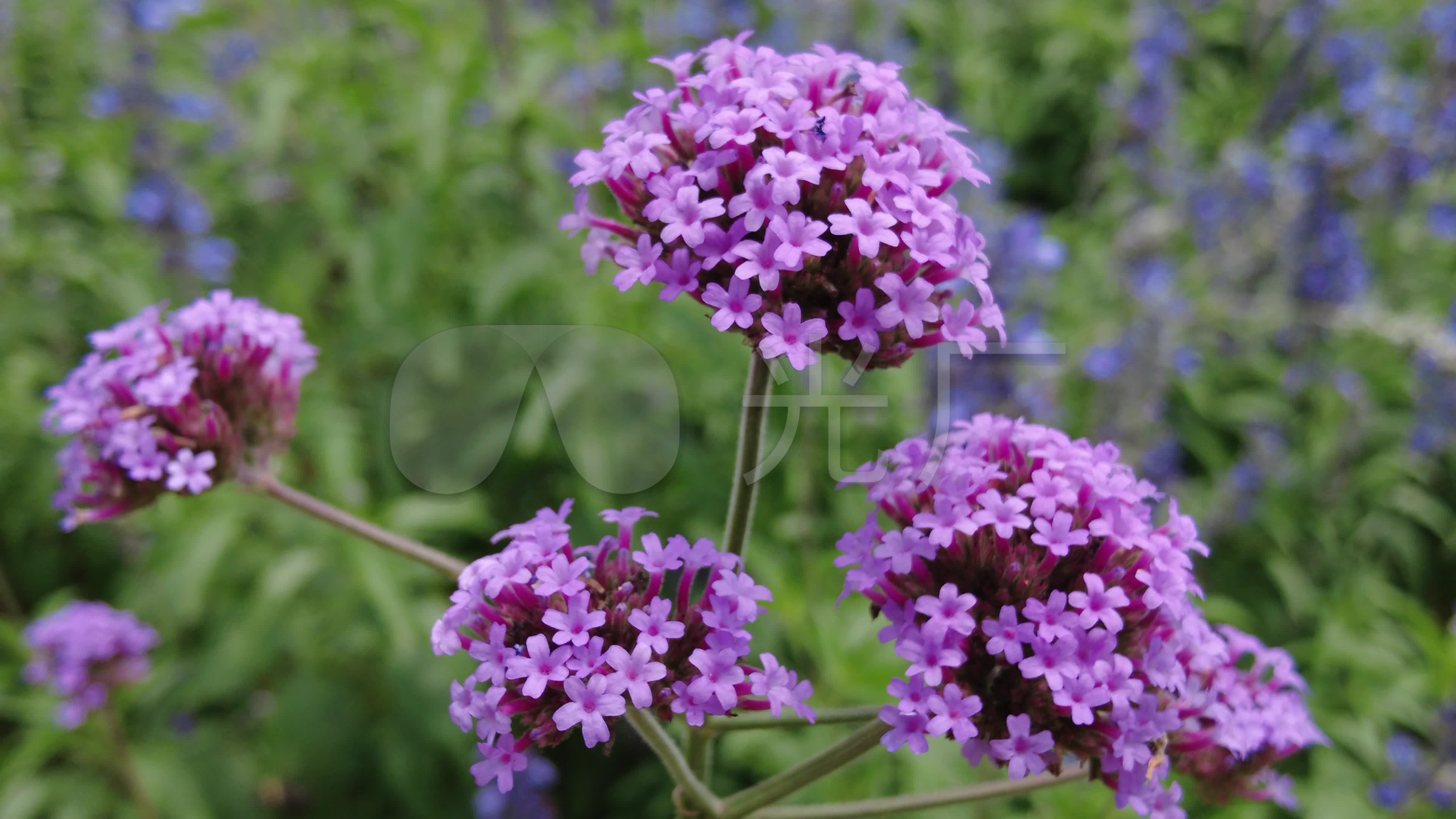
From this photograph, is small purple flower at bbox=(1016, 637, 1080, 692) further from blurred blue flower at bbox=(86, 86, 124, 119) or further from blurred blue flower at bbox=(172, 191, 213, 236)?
blurred blue flower at bbox=(86, 86, 124, 119)

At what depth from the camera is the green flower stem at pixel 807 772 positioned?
1.48 metres

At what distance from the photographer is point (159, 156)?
4.64 metres

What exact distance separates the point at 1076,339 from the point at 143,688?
4.60 m

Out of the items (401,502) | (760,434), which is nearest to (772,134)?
(760,434)

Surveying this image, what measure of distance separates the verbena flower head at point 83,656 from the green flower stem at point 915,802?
115 inches

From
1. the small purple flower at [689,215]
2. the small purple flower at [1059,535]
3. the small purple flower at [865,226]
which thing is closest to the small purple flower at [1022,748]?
the small purple flower at [1059,535]

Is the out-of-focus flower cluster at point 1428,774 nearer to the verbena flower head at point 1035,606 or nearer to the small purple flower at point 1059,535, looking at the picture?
the verbena flower head at point 1035,606

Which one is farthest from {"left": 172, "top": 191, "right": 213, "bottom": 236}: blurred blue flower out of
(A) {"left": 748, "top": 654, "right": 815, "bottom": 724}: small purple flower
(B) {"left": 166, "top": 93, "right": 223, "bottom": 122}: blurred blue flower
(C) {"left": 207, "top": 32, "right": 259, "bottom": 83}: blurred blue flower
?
(A) {"left": 748, "top": 654, "right": 815, "bottom": 724}: small purple flower

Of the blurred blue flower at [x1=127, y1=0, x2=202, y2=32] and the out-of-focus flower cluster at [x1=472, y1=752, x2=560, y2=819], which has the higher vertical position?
the blurred blue flower at [x1=127, y1=0, x2=202, y2=32]

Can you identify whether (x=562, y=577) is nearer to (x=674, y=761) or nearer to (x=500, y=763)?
(x=500, y=763)

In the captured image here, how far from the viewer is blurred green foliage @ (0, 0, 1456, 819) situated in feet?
12.1

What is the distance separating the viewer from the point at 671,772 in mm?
1607

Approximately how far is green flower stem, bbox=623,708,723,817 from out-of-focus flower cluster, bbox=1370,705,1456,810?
127 inches

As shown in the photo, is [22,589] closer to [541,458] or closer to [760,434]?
[541,458]
